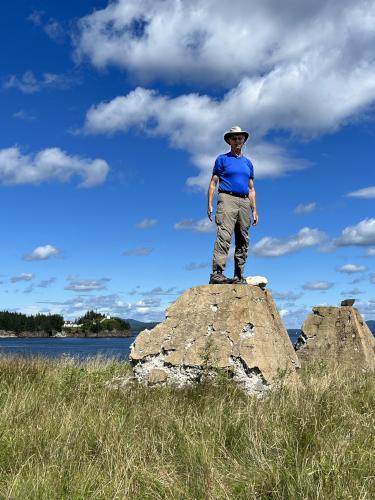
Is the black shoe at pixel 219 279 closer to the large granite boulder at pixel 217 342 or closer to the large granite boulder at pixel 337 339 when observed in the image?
the large granite boulder at pixel 217 342

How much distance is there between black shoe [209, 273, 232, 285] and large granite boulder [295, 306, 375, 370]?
335 cm

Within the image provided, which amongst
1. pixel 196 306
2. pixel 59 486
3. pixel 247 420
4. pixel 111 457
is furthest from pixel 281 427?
pixel 196 306

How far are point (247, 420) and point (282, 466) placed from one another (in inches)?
49.3

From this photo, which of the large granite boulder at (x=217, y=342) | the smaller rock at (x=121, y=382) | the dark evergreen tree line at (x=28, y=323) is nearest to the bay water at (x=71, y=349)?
the smaller rock at (x=121, y=382)

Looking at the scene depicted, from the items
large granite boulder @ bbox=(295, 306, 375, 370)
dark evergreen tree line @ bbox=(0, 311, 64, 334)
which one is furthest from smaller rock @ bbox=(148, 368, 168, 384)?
dark evergreen tree line @ bbox=(0, 311, 64, 334)

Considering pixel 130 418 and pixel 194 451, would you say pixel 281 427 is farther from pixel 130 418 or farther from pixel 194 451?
pixel 130 418

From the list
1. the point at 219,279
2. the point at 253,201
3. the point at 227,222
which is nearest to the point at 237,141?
the point at 253,201

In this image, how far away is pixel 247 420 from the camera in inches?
181

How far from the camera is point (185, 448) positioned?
393 centimetres

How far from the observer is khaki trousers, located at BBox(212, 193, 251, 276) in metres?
7.31

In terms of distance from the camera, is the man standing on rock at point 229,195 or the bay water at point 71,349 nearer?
the man standing on rock at point 229,195

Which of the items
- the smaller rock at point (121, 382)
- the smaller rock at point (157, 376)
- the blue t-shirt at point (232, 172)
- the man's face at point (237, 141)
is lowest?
the smaller rock at point (121, 382)

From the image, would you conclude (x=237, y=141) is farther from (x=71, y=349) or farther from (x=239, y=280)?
(x=71, y=349)

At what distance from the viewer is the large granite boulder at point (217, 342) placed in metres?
6.56
